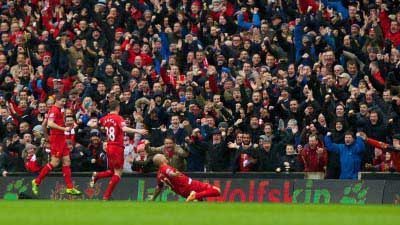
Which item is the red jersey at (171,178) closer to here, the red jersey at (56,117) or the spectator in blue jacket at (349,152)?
the red jersey at (56,117)

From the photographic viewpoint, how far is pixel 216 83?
1144 inches

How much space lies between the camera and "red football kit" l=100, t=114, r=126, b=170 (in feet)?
80.8

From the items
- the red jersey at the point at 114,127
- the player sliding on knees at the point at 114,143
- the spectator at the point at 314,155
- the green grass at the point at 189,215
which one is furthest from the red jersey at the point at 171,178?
the spectator at the point at 314,155

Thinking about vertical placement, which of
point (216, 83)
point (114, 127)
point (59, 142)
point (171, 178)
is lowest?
point (171, 178)

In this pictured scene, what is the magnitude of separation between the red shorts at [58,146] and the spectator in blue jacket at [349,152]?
5426 millimetres

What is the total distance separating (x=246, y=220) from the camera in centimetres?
1556

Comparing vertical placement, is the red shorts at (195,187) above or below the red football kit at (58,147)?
below

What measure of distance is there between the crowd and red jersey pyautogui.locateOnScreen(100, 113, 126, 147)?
2030 mm

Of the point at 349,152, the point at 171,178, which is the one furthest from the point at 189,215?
the point at 349,152

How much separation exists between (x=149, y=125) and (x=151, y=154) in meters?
1.36

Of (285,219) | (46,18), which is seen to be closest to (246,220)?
(285,219)

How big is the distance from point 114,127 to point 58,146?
1.76m

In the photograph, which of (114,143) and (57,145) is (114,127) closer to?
(114,143)

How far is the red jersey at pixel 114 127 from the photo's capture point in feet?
80.7
